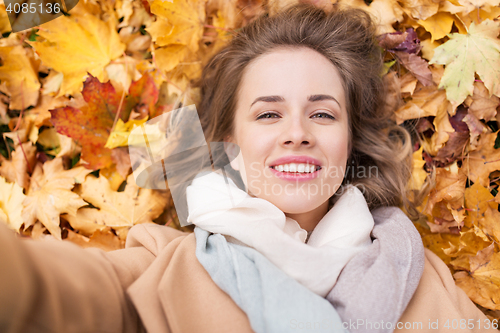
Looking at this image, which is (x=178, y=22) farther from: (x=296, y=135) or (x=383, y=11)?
(x=383, y=11)

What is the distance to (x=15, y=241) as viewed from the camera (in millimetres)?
868

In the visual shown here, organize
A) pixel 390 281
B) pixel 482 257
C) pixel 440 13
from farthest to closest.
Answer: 1. pixel 440 13
2. pixel 482 257
3. pixel 390 281

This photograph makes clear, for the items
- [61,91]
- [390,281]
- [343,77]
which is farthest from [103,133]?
[390,281]

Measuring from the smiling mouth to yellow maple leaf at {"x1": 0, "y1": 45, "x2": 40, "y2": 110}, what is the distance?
5.42 ft

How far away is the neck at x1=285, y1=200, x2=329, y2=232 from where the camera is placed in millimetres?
1825

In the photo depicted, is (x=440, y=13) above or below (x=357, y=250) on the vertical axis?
above

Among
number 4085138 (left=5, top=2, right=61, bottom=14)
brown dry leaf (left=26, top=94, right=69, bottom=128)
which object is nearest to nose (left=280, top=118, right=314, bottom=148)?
brown dry leaf (left=26, top=94, right=69, bottom=128)

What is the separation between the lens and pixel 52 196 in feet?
6.32

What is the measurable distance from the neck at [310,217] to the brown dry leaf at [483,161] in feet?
3.01

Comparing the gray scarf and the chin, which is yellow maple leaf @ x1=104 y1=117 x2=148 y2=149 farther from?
the gray scarf

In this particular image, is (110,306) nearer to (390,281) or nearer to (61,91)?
(390,281)

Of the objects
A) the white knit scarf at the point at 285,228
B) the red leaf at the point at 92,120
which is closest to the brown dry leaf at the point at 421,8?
the white knit scarf at the point at 285,228

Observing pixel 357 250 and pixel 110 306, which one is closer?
pixel 110 306

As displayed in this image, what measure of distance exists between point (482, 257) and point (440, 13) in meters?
1.46
